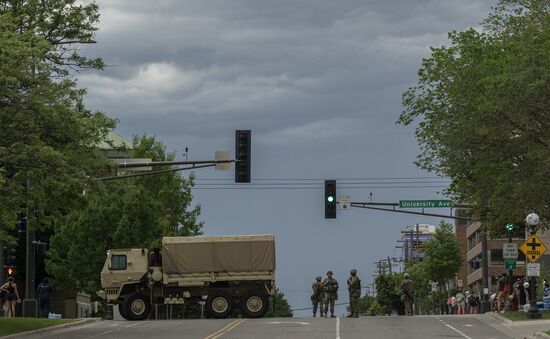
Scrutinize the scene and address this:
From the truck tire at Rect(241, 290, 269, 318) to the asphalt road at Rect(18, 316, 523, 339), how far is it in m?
5.52

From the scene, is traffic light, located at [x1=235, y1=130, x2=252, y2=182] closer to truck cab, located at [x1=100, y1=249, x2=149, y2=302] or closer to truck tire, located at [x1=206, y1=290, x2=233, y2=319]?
truck tire, located at [x1=206, y1=290, x2=233, y2=319]

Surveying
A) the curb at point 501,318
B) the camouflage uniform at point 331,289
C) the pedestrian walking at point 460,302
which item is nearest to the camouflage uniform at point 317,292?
the camouflage uniform at point 331,289

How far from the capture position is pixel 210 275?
43000 millimetres

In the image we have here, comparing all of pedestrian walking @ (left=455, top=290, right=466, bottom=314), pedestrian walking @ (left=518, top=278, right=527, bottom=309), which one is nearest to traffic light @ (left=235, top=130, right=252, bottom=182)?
pedestrian walking @ (left=518, top=278, right=527, bottom=309)

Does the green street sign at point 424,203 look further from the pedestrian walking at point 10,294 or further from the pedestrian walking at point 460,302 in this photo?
the pedestrian walking at point 460,302

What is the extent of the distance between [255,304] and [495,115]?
42.2 feet

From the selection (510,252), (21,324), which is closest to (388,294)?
(510,252)

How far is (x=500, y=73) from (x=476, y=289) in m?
Answer: 98.4

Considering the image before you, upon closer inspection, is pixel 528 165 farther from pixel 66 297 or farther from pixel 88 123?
pixel 66 297

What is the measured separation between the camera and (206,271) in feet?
141

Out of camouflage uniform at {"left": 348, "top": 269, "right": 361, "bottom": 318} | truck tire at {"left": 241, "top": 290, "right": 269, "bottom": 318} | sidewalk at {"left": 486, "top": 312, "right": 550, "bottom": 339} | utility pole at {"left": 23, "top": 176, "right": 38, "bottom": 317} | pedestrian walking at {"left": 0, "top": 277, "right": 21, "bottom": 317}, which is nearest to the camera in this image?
sidewalk at {"left": 486, "top": 312, "right": 550, "bottom": 339}

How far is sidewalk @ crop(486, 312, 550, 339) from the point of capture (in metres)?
30.2

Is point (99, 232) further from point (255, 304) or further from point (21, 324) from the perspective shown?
point (21, 324)

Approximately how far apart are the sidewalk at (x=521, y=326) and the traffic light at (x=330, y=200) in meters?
10.1
